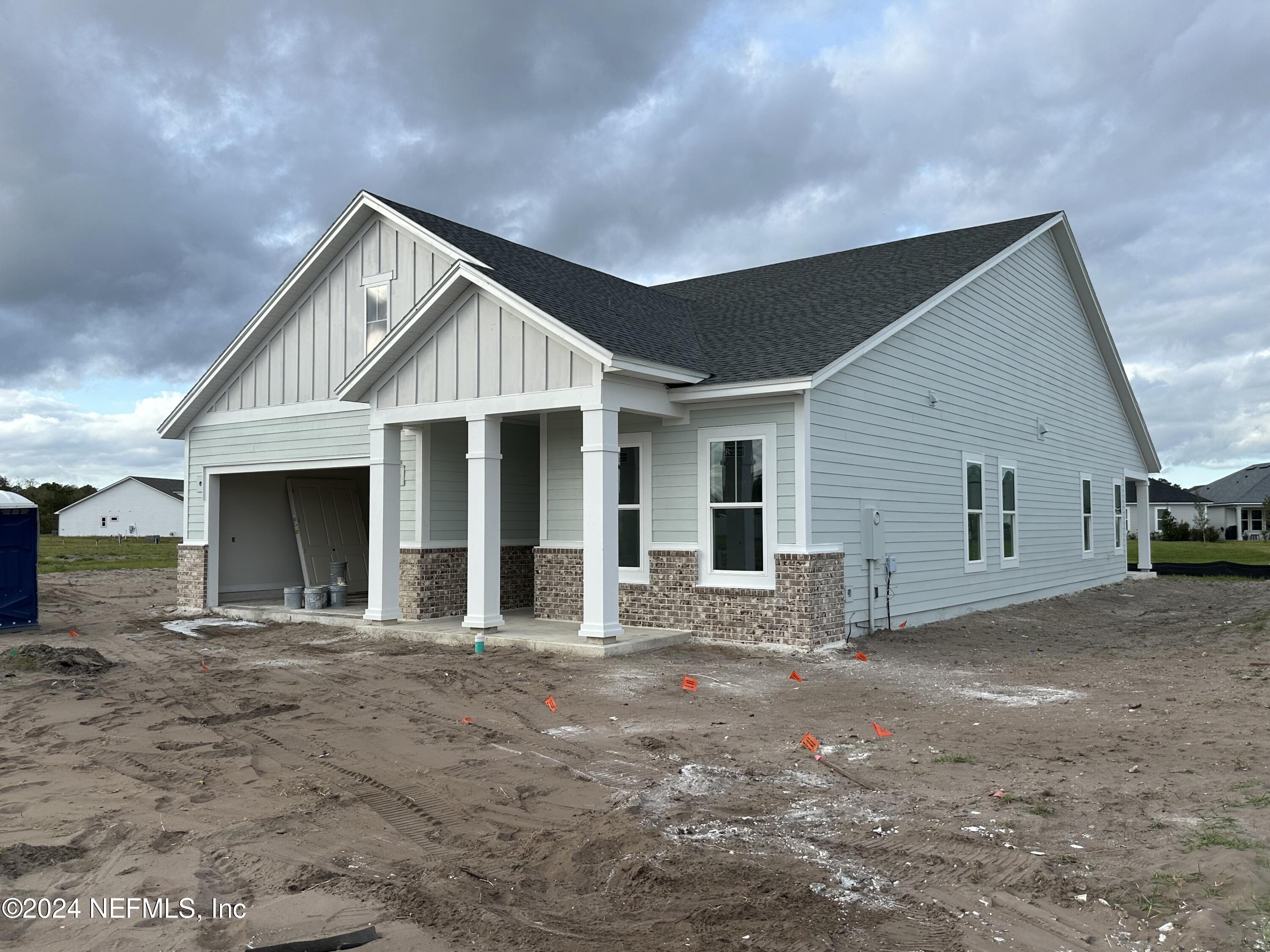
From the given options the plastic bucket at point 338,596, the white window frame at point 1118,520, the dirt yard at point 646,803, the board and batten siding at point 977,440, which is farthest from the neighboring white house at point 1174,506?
the dirt yard at point 646,803

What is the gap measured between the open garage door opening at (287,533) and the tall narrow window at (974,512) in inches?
443

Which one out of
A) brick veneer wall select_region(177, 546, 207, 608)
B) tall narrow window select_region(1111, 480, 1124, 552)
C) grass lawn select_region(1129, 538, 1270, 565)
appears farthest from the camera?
grass lawn select_region(1129, 538, 1270, 565)

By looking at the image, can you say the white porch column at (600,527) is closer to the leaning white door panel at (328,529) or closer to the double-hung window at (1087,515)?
the leaning white door panel at (328,529)

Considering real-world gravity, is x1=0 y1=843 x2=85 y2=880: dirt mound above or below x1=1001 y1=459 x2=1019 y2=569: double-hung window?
below

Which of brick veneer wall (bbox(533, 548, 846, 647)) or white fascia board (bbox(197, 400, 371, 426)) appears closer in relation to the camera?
brick veneer wall (bbox(533, 548, 846, 647))

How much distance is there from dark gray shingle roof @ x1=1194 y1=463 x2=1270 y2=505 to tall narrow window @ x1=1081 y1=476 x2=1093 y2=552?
47512 millimetres

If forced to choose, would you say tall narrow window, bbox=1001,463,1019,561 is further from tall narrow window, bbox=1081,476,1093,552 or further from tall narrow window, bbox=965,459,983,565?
tall narrow window, bbox=1081,476,1093,552

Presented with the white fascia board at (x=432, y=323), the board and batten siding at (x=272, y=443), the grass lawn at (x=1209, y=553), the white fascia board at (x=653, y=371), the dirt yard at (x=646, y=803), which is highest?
the white fascia board at (x=432, y=323)

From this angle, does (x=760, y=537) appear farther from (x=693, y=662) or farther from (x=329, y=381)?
(x=329, y=381)

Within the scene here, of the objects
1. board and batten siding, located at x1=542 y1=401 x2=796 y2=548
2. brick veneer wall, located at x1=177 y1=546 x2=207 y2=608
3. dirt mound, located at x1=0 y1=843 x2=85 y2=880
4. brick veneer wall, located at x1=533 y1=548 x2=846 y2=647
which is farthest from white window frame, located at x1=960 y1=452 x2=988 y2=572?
dirt mound, located at x1=0 y1=843 x2=85 y2=880

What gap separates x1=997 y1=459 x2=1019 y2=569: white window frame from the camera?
1716 centimetres

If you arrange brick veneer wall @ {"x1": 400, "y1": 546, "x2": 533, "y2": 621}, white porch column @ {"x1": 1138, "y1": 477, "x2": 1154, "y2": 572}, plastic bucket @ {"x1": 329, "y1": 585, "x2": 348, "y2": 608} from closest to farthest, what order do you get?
brick veneer wall @ {"x1": 400, "y1": 546, "x2": 533, "y2": 621}
plastic bucket @ {"x1": 329, "y1": 585, "x2": 348, "y2": 608}
white porch column @ {"x1": 1138, "y1": 477, "x2": 1154, "y2": 572}

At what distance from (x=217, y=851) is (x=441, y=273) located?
11176mm

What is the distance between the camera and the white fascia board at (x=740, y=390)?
1171cm
